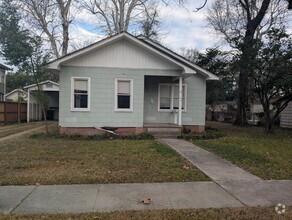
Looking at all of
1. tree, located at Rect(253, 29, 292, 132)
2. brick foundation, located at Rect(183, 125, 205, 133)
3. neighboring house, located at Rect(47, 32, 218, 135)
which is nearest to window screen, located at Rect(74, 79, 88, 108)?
neighboring house, located at Rect(47, 32, 218, 135)

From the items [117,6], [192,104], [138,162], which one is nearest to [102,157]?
[138,162]

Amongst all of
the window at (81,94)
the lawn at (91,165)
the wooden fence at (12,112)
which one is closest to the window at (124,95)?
the window at (81,94)

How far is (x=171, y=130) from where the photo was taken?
49.7ft

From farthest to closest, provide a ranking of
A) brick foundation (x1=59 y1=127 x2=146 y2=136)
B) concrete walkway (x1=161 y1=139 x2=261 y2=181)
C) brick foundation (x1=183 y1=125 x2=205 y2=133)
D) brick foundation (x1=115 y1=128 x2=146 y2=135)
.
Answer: brick foundation (x1=183 y1=125 x2=205 y2=133)
brick foundation (x1=115 y1=128 x2=146 y2=135)
brick foundation (x1=59 y1=127 x2=146 y2=136)
concrete walkway (x1=161 y1=139 x2=261 y2=181)

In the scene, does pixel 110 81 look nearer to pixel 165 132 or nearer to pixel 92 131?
pixel 92 131

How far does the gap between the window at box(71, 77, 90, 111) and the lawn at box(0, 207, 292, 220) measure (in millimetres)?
10770

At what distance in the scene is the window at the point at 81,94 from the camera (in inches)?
597

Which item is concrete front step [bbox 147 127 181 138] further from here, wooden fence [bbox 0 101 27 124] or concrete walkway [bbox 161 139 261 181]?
wooden fence [bbox 0 101 27 124]

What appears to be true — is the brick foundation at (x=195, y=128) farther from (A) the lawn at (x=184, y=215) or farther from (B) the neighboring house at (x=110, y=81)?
(A) the lawn at (x=184, y=215)

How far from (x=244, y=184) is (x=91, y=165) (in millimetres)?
3733

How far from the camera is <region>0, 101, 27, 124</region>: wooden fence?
23875mm

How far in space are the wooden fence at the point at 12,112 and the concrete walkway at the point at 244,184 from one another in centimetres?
1857

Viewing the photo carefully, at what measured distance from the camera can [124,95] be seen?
15.6m

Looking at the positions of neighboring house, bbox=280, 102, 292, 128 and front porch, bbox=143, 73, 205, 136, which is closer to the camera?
front porch, bbox=143, 73, 205, 136
